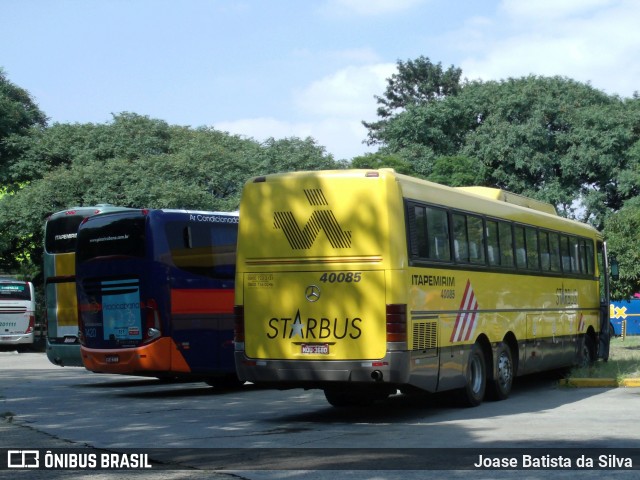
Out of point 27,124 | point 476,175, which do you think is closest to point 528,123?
point 476,175

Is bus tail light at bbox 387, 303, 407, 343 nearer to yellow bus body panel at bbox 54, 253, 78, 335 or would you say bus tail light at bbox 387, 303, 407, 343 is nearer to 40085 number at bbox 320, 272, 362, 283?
40085 number at bbox 320, 272, 362, 283

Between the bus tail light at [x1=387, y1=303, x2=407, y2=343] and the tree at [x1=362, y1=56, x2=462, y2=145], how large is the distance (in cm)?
6254

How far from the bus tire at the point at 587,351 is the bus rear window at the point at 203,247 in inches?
293

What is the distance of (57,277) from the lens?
23312mm

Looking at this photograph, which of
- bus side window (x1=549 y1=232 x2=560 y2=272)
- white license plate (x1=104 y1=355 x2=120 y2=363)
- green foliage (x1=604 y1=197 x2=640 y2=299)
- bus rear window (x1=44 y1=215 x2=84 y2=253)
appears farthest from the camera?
green foliage (x1=604 y1=197 x2=640 y2=299)

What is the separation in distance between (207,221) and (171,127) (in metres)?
36.5

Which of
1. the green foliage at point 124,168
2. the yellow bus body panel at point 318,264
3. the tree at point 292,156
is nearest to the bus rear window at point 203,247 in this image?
the yellow bus body panel at point 318,264

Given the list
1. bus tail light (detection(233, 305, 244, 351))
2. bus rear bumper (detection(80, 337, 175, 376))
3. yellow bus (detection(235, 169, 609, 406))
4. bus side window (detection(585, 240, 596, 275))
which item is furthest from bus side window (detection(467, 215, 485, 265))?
bus side window (detection(585, 240, 596, 275))

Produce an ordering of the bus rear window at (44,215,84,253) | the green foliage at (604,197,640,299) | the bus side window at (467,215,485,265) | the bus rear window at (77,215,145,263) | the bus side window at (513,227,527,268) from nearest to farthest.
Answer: the bus side window at (467,215,485,265), the bus side window at (513,227,527,268), the bus rear window at (77,215,145,263), the bus rear window at (44,215,84,253), the green foliage at (604,197,640,299)

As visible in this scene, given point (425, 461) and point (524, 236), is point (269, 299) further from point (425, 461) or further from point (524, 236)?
point (524, 236)

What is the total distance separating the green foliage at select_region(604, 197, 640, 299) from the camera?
2962 cm

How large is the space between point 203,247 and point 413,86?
5965 centimetres

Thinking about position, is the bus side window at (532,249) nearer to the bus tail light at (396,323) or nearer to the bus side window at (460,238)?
the bus side window at (460,238)

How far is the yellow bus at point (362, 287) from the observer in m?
13.0
